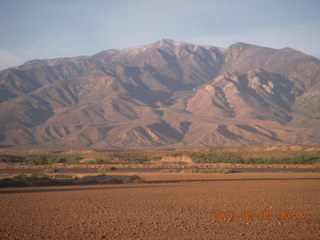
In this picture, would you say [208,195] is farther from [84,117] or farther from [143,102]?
[143,102]

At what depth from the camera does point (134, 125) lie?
474ft

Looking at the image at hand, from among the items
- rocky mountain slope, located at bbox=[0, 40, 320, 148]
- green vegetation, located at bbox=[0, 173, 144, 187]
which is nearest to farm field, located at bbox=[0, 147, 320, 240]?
green vegetation, located at bbox=[0, 173, 144, 187]

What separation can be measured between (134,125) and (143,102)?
50.0 metres

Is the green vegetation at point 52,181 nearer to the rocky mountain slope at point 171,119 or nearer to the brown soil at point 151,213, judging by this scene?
the brown soil at point 151,213

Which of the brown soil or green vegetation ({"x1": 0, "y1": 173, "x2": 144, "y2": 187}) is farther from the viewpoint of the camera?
green vegetation ({"x1": 0, "y1": 173, "x2": 144, "y2": 187})

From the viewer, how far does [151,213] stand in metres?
14.4

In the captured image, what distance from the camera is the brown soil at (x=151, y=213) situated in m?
11.2
